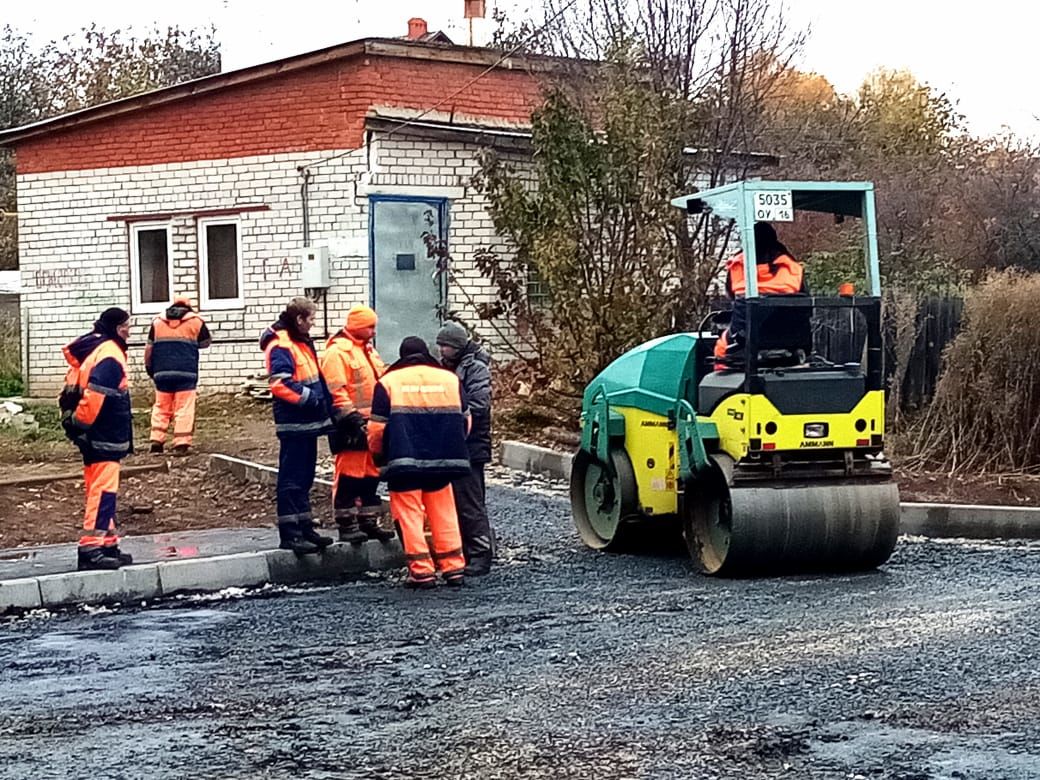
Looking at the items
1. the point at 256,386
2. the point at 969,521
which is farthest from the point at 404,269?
the point at 969,521

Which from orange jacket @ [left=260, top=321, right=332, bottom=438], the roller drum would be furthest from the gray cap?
the roller drum

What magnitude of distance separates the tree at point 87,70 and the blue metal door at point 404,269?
21.5m

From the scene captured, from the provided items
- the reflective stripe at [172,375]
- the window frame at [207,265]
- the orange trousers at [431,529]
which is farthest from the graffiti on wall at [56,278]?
the orange trousers at [431,529]

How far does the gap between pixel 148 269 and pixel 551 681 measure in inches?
635

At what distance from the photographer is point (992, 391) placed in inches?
554

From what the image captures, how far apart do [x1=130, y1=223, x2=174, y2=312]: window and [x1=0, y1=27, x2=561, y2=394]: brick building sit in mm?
22

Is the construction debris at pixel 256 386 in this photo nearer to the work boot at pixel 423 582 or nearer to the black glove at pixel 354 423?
the black glove at pixel 354 423

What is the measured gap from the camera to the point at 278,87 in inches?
814

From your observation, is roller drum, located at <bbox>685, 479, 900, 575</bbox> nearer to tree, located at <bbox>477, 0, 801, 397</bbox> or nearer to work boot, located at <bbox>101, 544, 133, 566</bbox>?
work boot, located at <bbox>101, 544, 133, 566</bbox>

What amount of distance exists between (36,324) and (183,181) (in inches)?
129

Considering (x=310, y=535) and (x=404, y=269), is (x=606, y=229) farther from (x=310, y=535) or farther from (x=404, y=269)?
(x=310, y=535)

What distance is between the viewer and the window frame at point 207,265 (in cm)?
2125

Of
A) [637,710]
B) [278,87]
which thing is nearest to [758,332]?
[637,710]

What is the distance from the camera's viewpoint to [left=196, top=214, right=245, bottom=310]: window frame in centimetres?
2125
